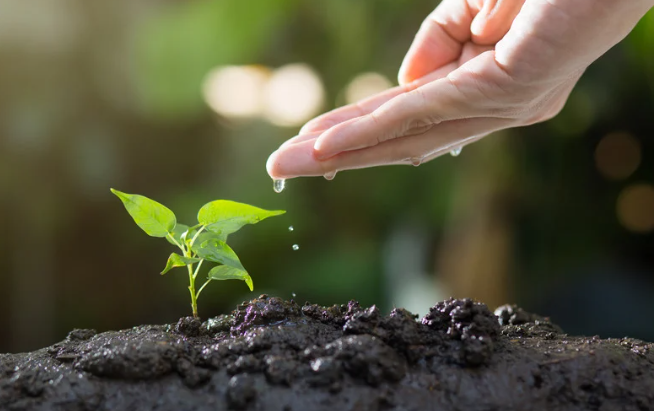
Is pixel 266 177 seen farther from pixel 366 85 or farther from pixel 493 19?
pixel 493 19

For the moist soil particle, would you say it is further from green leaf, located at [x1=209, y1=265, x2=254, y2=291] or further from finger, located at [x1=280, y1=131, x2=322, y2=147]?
finger, located at [x1=280, y1=131, x2=322, y2=147]

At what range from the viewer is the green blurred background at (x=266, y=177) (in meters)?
2.47

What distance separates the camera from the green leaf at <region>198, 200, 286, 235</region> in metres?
0.87

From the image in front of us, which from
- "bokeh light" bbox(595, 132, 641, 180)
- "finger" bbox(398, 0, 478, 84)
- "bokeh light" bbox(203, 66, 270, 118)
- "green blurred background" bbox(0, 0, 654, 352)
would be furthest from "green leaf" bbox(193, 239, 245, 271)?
"bokeh light" bbox(595, 132, 641, 180)

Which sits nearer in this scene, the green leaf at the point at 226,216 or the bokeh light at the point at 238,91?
the green leaf at the point at 226,216

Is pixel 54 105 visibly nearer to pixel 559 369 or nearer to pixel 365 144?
pixel 365 144

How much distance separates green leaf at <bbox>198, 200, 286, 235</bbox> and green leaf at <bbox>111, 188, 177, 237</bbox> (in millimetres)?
54

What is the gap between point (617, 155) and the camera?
2604 mm

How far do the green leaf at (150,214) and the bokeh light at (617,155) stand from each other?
2.34 metres

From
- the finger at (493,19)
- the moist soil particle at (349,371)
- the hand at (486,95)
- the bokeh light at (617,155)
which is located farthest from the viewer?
the bokeh light at (617,155)

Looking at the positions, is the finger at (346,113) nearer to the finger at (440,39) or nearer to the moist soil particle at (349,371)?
the finger at (440,39)

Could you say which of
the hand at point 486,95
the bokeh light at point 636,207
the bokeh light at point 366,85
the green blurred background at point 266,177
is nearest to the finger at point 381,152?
the hand at point 486,95

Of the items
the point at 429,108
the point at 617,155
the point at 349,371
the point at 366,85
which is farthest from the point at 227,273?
the point at 617,155

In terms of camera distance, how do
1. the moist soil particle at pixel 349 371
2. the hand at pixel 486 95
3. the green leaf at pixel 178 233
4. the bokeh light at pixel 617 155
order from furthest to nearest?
the bokeh light at pixel 617 155 < the green leaf at pixel 178 233 < the hand at pixel 486 95 < the moist soil particle at pixel 349 371
